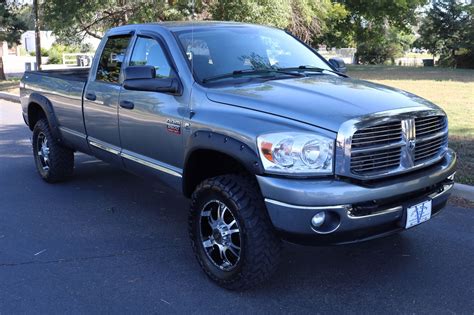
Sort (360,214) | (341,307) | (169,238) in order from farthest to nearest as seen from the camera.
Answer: (169,238)
(341,307)
(360,214)

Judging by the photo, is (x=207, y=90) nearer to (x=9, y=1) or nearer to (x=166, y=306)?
(x=166, y=306)

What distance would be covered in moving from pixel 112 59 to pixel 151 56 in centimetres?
79

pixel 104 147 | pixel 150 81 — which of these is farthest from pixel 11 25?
pixel 150 81

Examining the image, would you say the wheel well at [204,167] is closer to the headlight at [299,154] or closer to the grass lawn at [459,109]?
the headlight at [299,154]

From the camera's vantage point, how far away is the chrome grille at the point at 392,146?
132 inches

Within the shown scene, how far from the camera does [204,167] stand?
4207 mm

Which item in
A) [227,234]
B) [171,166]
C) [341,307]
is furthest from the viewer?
[171,166]

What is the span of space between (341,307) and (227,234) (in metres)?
0.93

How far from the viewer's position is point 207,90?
4.04m

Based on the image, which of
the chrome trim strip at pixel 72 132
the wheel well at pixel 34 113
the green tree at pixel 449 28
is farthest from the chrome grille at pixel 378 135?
the green tree at pixel 449 28

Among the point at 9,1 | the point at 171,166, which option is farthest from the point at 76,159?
the point at 9,1

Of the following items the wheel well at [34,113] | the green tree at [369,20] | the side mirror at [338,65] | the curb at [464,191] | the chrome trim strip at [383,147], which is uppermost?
the green tree at [369,20]

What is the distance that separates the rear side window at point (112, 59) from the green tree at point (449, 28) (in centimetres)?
3170

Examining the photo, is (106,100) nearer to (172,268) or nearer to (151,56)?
(151,56)
